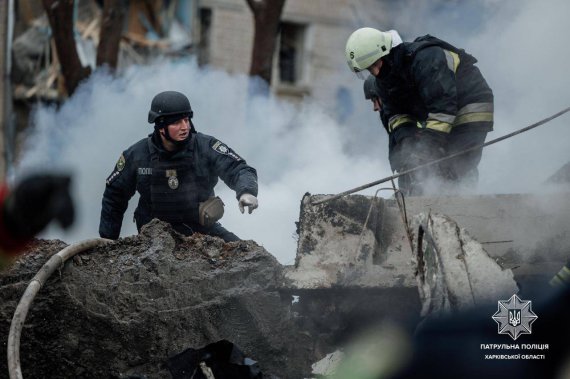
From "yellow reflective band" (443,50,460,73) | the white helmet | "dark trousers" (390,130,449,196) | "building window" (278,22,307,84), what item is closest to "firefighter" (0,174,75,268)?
"dark trousers" (390,130,449,196)

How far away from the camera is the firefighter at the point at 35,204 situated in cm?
436

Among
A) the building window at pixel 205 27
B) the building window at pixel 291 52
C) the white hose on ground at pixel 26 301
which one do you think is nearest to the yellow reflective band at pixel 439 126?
the white hose on ground at pixel 26 301

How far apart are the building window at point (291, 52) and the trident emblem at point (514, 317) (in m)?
18.6

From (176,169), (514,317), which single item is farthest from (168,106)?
(514,317)

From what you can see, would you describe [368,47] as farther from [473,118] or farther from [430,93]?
[473,118]

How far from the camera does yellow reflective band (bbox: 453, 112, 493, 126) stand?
732cm

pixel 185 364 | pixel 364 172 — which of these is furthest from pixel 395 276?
pixel 364 172

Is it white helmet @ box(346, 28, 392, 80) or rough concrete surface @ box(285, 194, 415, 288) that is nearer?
rough concrete surface @ box(285, 194, 415, 288)

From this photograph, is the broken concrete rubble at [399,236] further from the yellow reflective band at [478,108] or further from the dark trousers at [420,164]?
the yellow reflective band at [478,108]

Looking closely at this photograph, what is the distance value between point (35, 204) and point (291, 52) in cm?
1951

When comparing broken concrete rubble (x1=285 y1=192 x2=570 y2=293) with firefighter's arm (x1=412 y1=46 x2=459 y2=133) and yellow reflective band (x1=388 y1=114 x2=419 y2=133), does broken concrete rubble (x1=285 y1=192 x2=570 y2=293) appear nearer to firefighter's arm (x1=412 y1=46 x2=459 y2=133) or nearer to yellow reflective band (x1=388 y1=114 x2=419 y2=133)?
firefighter's arm (x1=412 y1=46 x2=459 y2=133)

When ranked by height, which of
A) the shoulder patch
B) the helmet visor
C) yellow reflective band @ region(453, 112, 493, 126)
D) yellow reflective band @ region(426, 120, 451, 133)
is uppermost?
the helmet visor

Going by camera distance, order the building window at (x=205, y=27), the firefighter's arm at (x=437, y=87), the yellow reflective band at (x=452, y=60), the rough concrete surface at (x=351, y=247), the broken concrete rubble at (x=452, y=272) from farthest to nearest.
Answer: the building window at (x=205, y=27) < the yellow reflective band at (x=452, y=60) < the firefighter's arm at (x=437, y=87) < the rough concrete surface at (x=351, y=247) < the broken concrete rubble at (x=452, y=272)

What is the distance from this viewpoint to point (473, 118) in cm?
733
